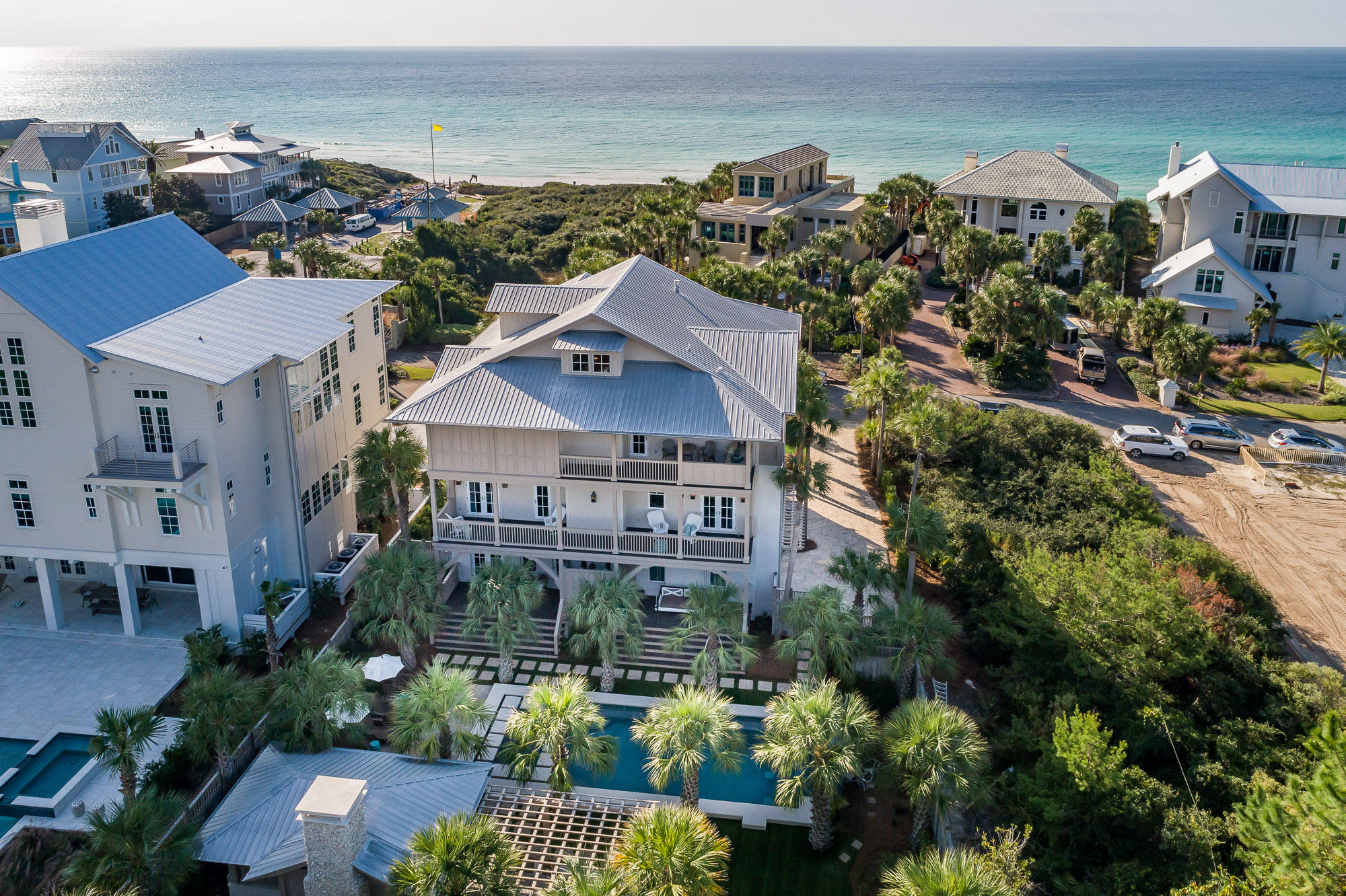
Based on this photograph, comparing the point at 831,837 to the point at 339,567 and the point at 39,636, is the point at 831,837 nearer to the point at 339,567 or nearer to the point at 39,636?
the point at 339,567

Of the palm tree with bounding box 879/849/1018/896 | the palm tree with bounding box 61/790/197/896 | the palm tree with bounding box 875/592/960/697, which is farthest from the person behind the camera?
the palm tree with bounding box 875/592/960/697

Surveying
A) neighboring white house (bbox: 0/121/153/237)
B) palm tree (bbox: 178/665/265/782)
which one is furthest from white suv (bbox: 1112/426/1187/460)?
neighboring white house (bbox: 0/121/153/237)

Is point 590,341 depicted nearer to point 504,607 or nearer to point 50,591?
point 504,607

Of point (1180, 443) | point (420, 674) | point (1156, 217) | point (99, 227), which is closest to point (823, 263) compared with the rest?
point (1180, 443)

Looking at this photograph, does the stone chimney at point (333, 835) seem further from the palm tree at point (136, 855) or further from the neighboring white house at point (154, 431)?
the neighboring white house at point (154, 431)

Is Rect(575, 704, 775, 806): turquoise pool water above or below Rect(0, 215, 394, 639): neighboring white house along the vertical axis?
below

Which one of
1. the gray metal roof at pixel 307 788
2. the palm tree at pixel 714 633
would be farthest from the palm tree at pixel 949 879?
the palm tree at pixel 714 633

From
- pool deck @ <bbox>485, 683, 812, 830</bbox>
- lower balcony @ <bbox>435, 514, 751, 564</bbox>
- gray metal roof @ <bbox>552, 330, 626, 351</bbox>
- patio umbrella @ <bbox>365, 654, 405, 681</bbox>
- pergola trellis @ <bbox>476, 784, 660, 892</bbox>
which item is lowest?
pool deck @ <bbox>485, 683, 812, 830</bbox>

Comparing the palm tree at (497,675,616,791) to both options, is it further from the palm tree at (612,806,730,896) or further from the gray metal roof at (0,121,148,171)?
the gray metal roof at (0,121,148,171)
